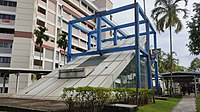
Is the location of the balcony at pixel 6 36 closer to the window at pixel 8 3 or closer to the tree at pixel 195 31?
the window at pixel 8 3

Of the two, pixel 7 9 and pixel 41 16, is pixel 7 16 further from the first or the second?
pixel 41 16

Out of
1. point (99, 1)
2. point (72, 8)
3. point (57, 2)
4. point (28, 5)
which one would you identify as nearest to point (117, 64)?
point (28, 5)

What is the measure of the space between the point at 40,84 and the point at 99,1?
5530cm

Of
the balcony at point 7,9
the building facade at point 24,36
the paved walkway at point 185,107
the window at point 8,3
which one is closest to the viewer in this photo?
the paved walkway at point 185,107

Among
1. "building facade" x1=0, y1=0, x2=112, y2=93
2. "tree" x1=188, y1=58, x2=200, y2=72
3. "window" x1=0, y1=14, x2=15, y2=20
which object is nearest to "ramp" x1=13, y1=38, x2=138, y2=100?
"building facade" x1=0, y1=0, x2=112, y2=93

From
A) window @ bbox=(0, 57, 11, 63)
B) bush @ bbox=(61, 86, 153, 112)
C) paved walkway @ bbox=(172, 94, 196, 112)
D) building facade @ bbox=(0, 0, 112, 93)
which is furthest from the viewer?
building facade @ bbox=(0, 0, 112, 93)

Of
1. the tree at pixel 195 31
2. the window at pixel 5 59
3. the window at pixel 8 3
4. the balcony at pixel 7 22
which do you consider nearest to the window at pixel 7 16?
the balcony at pixel 7 22

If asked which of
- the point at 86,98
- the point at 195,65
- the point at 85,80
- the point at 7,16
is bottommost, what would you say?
the point at 86,98

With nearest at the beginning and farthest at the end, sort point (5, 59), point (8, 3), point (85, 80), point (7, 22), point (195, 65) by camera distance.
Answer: point (85, 80) → point (5, 59) → point (7, 22) → point (8, 3) → point (195, 65)

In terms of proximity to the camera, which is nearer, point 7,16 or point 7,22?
point 7,22

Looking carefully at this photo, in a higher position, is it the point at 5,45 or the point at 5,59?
the point at 5,45

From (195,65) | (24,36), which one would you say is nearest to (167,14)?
(24,36)

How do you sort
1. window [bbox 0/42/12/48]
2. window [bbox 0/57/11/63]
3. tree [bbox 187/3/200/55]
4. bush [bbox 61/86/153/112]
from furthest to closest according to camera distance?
window [bbox 0/42/12/48] < window [bbox 0/57/11/63] < tree [bbox 187/3/200/55] < bush [bbox 61/86/153/112]

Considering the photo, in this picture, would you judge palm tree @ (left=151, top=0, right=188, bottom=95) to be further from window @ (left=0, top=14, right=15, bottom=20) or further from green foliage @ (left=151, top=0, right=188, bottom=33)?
window @ (left=0, top=14, right=15, bottom=20)
